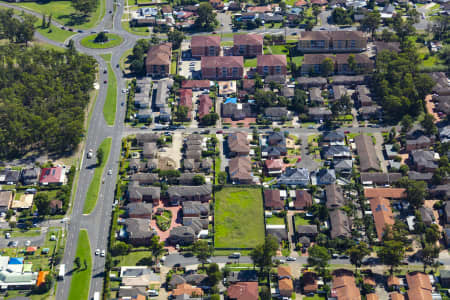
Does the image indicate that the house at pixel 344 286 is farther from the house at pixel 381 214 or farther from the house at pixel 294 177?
the house at pixel 294 177

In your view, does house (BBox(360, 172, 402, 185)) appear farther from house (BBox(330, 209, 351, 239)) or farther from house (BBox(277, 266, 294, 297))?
house (BBox(277, 266, 294, 297))

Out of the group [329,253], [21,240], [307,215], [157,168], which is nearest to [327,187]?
[307,215]

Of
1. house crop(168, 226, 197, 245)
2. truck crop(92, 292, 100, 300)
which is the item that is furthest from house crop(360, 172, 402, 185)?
truck crop(92, 292, 100, 300)

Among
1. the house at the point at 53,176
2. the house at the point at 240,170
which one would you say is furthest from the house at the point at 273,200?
the house at the point at 53,176

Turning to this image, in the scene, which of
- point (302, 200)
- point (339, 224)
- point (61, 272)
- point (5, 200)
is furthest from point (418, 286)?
point (5, 200)

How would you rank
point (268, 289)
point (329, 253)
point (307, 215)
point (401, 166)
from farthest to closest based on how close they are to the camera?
point (401, 166) < point (307, 215) < point (329, 253) < point (268, 289)

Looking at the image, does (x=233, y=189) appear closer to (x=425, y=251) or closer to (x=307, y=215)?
(x=307, y=215)

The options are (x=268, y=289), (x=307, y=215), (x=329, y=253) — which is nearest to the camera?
(x=268, y=289)
